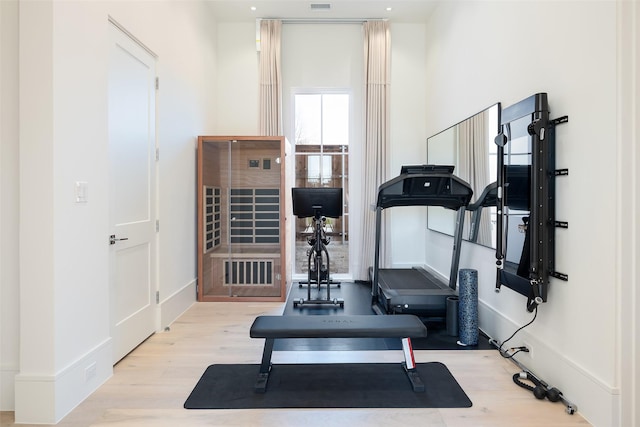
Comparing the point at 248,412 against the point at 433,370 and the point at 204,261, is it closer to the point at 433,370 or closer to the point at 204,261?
the point at 433,370

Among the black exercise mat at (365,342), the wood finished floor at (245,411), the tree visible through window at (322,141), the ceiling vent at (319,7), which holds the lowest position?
the wood finished floor at (245,411)

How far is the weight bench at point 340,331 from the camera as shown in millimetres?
2576

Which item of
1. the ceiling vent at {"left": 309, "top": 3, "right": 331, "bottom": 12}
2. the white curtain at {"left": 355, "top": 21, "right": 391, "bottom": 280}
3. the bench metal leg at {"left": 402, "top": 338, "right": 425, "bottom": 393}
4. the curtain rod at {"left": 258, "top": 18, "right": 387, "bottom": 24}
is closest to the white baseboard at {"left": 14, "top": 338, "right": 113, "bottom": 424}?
the bench metal leg at {"left": 402, "top": 338, "right": 425, "bottom": 393}

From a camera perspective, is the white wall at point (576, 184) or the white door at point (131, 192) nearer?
the white wall at point (576, 184)

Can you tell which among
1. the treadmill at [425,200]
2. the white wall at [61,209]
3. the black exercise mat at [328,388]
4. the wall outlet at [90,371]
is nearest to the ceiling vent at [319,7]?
the white wall at [61,209]

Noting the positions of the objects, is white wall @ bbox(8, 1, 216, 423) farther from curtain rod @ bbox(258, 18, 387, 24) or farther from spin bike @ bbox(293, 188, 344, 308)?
curtain rod @ bbox(258, 18, 387, 24)

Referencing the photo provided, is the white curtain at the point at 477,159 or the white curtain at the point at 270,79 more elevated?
the white curtain at the point at 270,79

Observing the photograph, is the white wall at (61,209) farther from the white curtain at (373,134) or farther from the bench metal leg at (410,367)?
the white curtain at (373,134)

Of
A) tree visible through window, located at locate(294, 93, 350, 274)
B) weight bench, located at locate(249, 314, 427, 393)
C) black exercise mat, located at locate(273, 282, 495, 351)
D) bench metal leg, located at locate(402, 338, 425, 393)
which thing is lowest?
black exercise mat, located at locate(273, 282, 495, 351)

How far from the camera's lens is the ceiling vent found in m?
5.13

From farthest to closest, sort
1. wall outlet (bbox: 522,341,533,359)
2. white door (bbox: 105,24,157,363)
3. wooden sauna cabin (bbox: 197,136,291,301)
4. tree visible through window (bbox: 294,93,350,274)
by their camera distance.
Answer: tree visible through window (bbox: 294,93,350,274) < wooden sauna cabin (bbox: 197,136,291,301) < white door (bbox: 105,24,157,363) < wall outlet (bbox: 522,341,533,359)

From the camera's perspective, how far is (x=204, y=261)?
4.80 meters

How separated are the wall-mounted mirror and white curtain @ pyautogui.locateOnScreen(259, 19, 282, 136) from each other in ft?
8.41

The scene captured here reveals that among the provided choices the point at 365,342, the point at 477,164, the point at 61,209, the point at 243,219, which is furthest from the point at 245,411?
the point at 477,164
